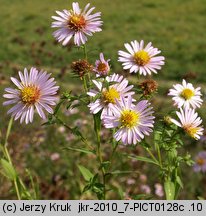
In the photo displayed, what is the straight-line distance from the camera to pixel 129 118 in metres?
1.48

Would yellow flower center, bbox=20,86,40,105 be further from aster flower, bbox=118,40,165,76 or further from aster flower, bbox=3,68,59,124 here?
aster flower, bbox=118,40,165,76

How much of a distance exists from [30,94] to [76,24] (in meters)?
0.33

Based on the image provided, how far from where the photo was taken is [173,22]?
8.62 metres

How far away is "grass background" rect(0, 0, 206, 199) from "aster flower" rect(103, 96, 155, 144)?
0.83 ft

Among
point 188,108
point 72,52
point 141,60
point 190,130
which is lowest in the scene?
point 190,130

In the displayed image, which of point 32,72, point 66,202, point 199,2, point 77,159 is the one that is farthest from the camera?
point 199,2

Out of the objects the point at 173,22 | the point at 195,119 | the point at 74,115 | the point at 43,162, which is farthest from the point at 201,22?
the point at 195,119

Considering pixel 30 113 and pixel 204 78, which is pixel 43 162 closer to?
pixel 30 113

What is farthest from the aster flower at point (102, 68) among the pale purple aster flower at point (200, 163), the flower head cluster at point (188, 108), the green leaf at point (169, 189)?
the pale purple aster flower at point (200, 163)

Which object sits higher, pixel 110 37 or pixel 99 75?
pixel 110 37

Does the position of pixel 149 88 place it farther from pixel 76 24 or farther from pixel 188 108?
pixel 76 24

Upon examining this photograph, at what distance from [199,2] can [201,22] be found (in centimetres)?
136

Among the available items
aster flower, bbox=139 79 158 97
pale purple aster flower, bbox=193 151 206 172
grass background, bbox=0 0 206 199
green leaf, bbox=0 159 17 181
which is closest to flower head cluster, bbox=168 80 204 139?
aster flower, bbox=139 79 158 97

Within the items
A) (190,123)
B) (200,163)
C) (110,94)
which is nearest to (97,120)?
(110,94)
